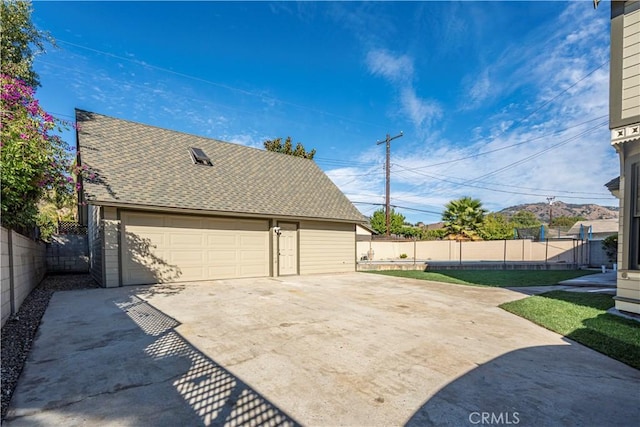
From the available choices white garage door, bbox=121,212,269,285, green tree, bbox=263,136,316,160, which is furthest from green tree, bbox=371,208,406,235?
white garage door, bbox=121,212,269,285

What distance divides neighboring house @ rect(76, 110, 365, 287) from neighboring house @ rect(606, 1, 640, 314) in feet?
28.9

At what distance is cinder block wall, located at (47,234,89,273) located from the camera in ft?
37.7

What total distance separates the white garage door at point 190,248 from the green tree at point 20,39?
7097 mm

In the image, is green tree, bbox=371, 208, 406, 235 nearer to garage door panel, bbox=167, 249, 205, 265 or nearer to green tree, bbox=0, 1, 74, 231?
garage door panel, bbox=167, 249, 205, 265

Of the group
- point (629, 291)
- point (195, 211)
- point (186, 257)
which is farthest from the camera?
point (186, 257)

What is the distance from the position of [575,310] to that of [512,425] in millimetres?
4844

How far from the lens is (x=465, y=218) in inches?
946

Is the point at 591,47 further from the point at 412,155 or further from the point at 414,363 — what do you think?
the point at 412,155

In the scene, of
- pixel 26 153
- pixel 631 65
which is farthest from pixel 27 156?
pixel 631 65

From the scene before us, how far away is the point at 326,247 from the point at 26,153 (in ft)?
32.7

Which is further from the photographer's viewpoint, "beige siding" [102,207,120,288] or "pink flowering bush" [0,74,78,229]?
"beige siding" [102,207,120,288]

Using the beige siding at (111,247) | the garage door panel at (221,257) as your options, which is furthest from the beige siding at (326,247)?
the beige siding at (111,247)

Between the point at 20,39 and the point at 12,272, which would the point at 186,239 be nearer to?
the point at 12,272

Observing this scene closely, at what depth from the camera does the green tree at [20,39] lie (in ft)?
33.6
